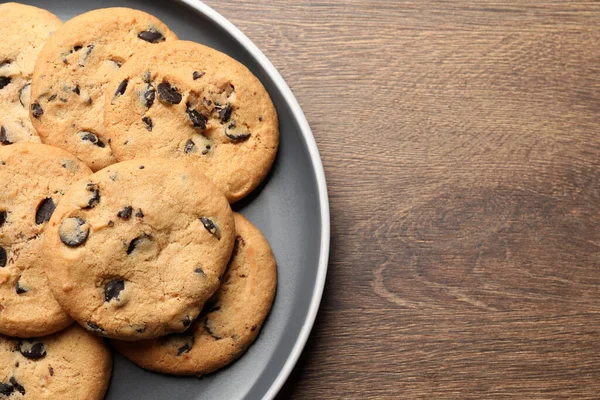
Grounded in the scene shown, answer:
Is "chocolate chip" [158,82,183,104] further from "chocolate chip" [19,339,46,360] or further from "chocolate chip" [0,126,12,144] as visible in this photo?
"chocolate chip" [19,339,46,360]

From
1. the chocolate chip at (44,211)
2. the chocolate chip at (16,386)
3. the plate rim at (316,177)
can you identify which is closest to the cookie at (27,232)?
the chocolate chip at (44,211)

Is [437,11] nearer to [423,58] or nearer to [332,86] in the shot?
[423,58]

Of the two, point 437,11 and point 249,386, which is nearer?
point 249,386

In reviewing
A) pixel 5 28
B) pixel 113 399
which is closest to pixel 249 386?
pixel 113 399

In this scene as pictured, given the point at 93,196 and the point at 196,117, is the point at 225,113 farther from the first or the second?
the point at 93,196

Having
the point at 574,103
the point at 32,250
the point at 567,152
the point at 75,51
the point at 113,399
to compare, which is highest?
the point at 75,51

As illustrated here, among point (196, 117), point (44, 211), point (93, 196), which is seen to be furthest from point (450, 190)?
point (44, 211)

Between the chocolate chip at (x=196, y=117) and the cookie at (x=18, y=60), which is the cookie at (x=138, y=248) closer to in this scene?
the chocolate chip at (x=196, y=117)
